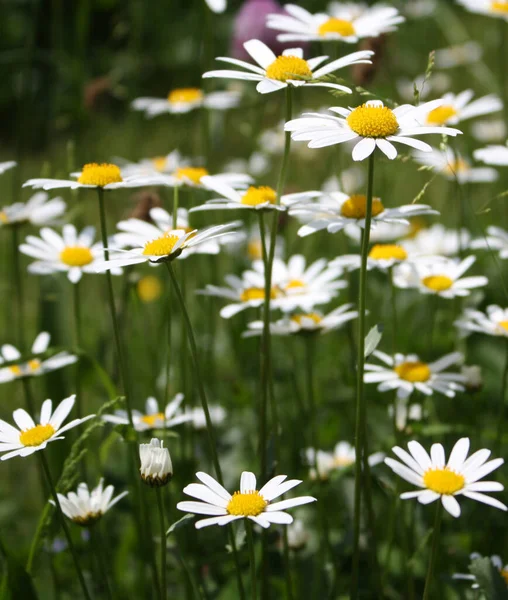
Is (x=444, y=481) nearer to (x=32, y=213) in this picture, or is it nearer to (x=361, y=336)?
(x=361, y=336)

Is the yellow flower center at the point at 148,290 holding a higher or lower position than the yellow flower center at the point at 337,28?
lower

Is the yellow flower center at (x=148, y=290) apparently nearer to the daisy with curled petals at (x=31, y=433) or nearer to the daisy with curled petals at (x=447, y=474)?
the daisy with curled petals at (x=31, y=433)

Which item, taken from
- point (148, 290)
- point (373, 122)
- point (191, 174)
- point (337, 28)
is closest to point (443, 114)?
point (337, 28)

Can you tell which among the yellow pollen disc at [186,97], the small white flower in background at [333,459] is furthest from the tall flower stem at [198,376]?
the yellow pollen disc at [186,97]

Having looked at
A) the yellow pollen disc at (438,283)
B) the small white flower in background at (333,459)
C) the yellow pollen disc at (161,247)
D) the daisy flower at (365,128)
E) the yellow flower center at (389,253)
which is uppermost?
the daisy flower at (365,128)

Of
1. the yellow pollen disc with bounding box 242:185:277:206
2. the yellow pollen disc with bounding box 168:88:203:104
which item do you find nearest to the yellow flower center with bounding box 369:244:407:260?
the yellow pollen disc with bounding box 242:185:277:206

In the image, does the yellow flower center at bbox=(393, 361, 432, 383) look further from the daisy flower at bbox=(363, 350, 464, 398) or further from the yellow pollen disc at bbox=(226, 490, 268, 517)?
the yellow pollen disc at bbox=(226, 490, 268, 517)
